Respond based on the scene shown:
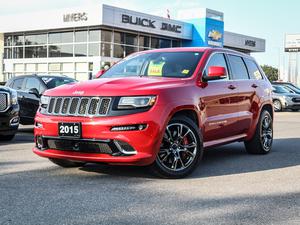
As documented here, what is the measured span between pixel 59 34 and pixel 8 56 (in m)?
6.77

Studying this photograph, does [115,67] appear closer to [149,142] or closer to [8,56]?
[149,142]

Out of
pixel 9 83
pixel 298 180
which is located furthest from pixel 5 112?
pixel 298 180

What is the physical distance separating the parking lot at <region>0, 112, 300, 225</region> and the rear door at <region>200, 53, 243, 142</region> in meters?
0.52

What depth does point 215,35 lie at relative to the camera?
40.7 m

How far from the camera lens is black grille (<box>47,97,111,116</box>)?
5.66 meters

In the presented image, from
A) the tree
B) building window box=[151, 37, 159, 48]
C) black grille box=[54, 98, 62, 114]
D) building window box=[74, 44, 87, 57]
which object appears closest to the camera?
black grille box=[54, 98, 62, 114]

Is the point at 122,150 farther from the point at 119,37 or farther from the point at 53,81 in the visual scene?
the point at 119,37

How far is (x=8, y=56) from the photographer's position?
40.5 metres

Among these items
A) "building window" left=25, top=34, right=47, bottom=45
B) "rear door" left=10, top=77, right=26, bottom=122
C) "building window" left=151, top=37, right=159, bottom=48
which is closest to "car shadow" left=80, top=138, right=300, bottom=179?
"rear door" left=10, top=77, right=26, bottom=122

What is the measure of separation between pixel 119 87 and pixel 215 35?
36.0 meters

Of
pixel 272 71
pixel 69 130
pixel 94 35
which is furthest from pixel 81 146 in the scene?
pixel 272 71

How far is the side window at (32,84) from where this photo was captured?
12.3 m

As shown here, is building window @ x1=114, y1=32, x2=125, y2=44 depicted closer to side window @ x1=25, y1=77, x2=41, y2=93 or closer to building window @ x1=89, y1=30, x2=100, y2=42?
building window @ x1=89, y1=30, x2=100, y2=42

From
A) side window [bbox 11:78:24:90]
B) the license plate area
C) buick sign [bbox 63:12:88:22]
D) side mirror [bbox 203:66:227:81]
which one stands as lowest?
the license plate area
